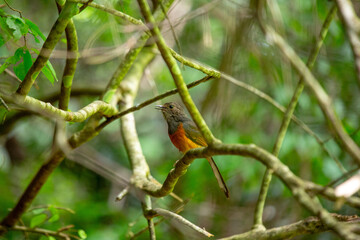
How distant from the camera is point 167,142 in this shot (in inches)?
294

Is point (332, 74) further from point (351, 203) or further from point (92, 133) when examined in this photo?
point (351, 203)

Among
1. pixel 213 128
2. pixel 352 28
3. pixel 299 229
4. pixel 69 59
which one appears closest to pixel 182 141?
pixel 213 128

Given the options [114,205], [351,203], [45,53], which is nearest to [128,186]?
[45,53]

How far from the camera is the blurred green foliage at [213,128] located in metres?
5.32

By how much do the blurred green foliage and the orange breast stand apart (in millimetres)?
556

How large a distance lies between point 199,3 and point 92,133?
3359mm

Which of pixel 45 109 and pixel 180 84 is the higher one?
pixel 45 109

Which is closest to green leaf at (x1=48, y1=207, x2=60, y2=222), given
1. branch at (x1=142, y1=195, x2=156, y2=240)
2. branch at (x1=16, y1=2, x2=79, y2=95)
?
branch at (x1=142, y1=195, x2=156, y2=240)

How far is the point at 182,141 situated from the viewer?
4.98 meters

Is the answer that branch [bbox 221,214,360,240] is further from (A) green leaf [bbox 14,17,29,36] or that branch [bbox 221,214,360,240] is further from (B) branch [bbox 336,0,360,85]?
(A) green leaf [bbox 14,17,29,36]

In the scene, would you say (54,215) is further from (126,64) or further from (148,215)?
(126,64)

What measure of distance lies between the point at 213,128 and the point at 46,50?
3139 mm

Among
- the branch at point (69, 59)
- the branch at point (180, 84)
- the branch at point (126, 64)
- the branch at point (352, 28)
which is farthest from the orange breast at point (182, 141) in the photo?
the branch at point (352, 28)

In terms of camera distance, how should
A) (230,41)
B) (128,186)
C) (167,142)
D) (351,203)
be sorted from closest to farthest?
(351,203), (128,186), (230,41), (167,142)
